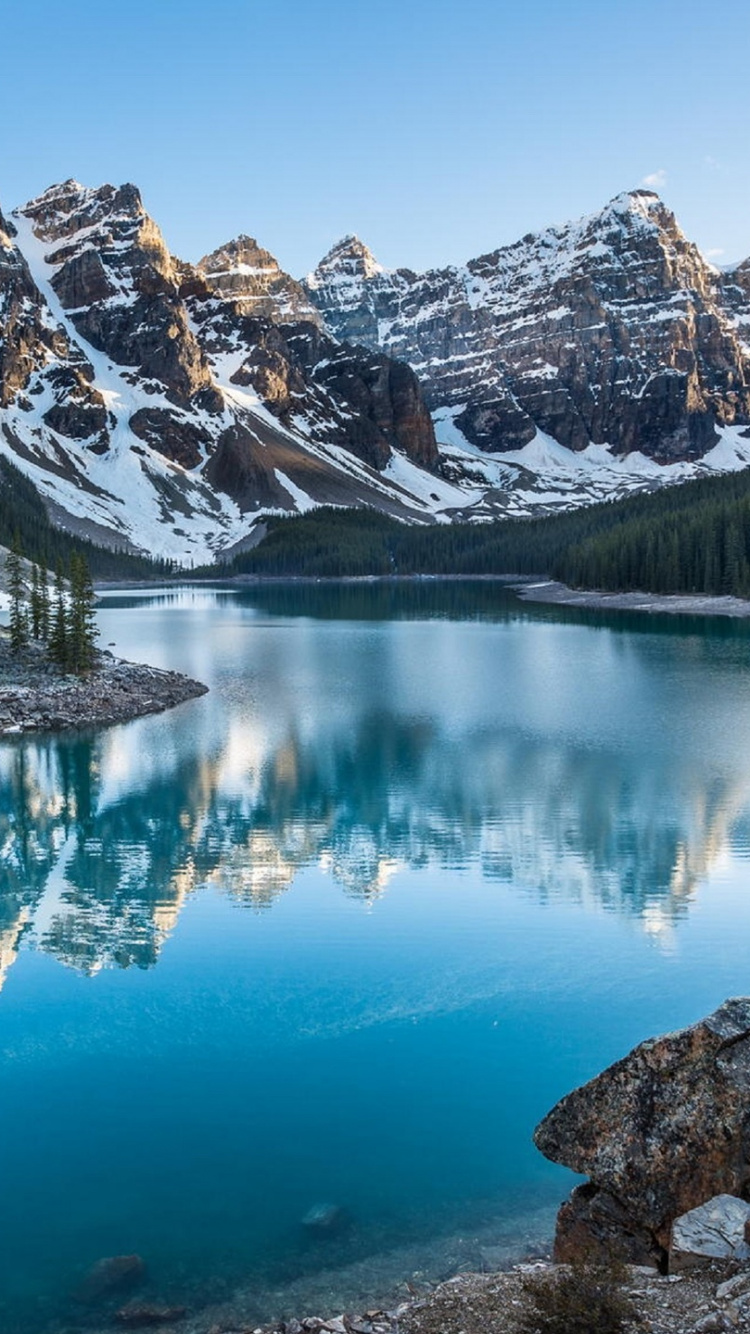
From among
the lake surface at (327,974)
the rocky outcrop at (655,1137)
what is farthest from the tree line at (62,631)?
the rocky outcrop at (655,1137)

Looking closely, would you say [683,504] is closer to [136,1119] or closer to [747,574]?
[747,574]

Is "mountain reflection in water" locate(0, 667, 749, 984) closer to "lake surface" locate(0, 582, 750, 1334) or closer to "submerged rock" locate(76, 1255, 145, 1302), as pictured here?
"lake surface" locate(0, 582, 750, 1334)

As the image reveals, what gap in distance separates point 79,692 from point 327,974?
3455cm

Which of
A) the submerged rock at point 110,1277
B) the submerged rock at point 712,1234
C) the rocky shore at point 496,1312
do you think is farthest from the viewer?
the submerged rock at point 110,1277

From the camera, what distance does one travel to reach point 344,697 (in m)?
55.3

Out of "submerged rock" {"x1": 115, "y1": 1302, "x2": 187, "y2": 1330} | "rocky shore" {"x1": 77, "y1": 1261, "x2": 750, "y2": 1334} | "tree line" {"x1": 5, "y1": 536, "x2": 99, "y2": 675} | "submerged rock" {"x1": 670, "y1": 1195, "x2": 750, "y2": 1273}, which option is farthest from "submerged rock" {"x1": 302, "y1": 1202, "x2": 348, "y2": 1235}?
"tree line" {"x1": 5, "y1": 536, "x2": 99, "y2": 675}

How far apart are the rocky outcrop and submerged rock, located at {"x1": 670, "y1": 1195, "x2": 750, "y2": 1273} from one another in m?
0.60

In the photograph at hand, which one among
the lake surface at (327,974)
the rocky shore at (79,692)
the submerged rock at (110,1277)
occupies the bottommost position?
the submerged rock at (110,1277)

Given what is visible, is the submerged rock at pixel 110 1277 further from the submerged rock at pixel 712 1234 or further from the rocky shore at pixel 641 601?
the rocky shore at pixel 641 601

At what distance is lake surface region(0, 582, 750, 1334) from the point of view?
11648 millimetres

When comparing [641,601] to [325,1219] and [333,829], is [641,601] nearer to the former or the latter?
[333,829]

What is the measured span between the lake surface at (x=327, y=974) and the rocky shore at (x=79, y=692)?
3.11 m

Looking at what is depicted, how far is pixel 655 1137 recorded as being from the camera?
31.2ft

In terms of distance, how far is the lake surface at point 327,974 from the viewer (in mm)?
11648
